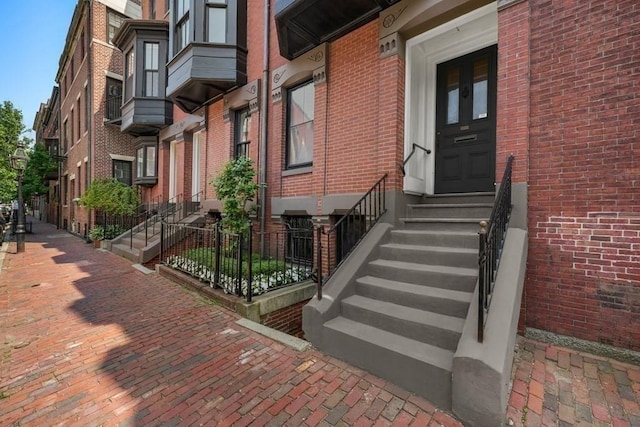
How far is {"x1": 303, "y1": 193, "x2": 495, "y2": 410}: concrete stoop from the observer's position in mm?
2840

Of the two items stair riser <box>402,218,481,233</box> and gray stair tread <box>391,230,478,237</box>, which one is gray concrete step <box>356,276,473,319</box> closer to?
gray stair tread <box>391,230,478,237</box>

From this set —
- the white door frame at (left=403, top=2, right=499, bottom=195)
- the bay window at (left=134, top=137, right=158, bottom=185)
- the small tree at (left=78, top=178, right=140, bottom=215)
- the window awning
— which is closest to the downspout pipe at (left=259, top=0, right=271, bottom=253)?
the window awning

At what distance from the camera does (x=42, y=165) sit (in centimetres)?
2056

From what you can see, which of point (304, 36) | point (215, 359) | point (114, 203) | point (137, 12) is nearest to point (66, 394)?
point (215, 359)

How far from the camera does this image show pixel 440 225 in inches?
181

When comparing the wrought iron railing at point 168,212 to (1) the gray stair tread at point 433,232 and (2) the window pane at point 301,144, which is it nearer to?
(2) the window pane at point 301,144

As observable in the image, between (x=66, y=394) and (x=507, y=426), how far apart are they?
3.90 m

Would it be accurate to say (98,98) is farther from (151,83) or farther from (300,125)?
(300,125)

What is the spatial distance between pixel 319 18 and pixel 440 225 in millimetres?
4474

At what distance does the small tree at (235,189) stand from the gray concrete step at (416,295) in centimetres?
363

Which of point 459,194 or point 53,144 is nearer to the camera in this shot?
point 459,194

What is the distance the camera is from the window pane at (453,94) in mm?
5398

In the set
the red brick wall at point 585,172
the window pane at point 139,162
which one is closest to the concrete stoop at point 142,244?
the window pane at point 139,162

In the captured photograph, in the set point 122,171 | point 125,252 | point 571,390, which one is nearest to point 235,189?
point 125,252
